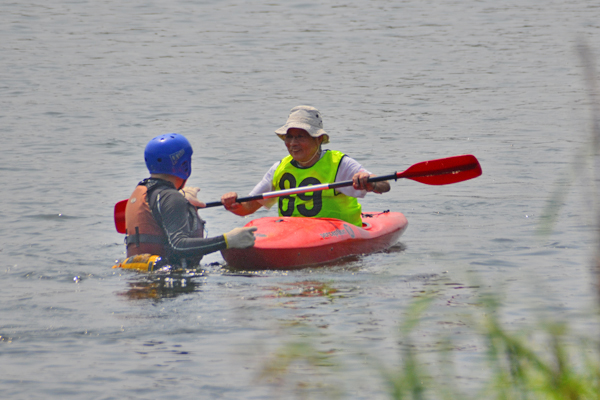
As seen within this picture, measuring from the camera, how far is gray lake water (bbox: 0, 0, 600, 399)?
4.47 metres

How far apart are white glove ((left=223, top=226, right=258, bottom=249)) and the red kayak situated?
0.32 meters

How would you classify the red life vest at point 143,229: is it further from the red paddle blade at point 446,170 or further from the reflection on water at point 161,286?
the red paddle blade at point 446,170

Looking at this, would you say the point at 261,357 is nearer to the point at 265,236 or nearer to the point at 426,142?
the point at 265,236

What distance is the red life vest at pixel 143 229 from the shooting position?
5719mm

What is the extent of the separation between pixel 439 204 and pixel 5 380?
6267mm

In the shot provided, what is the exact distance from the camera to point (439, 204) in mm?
9547

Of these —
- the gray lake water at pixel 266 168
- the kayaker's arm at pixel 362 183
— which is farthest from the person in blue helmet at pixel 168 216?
the kayaker's arm at pixel 362 183

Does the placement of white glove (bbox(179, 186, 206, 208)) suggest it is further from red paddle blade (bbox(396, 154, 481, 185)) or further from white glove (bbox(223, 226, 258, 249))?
red paddle blade (bbox(396, 154, 481, 185))

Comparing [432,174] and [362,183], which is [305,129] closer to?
[362,183]

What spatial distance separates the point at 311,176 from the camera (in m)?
6.75

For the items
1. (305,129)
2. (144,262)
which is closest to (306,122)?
(305,129)

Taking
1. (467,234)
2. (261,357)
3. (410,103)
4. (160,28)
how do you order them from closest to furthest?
(261,357) < (467,234) < (410,103) < (160,28)

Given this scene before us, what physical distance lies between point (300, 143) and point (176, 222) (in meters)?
1.46

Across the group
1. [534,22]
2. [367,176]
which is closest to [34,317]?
[367,176]
